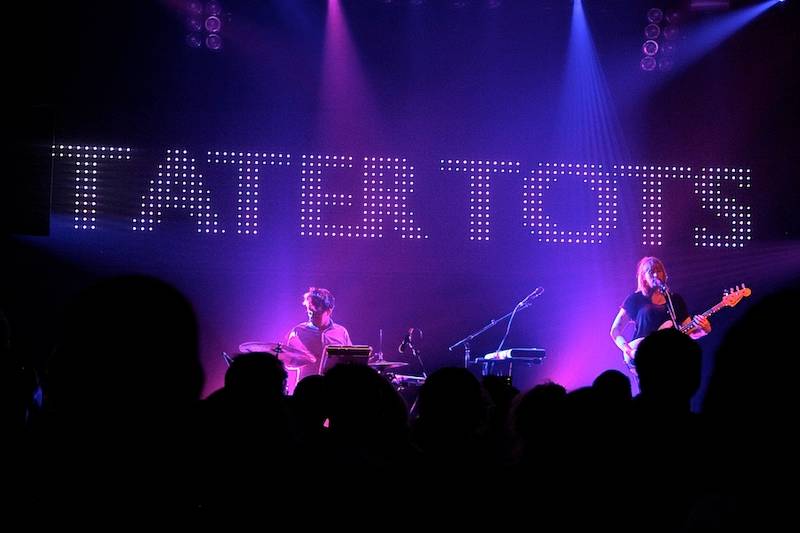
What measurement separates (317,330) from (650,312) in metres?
3.79

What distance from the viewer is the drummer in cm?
862

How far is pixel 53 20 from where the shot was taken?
9141 mm

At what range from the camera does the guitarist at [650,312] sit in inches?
334

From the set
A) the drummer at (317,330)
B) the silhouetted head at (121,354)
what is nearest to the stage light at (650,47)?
the drummer at (317,330)

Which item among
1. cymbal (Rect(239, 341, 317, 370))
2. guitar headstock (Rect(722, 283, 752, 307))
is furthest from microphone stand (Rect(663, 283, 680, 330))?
cymbal (Rect(239, 341, 317, 370))

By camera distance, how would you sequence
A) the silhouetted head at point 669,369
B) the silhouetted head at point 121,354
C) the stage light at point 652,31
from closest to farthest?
the silhouetted head at point 121,354 → the silhouetted head at point 669,369 → the stage light at point 652,31

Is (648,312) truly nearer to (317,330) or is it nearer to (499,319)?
(499,319)

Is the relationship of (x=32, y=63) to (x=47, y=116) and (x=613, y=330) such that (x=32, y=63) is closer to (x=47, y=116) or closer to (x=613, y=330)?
(x=47, y=116)

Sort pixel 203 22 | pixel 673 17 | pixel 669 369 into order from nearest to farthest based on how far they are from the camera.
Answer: pixel 669 369 < pixel 203 22 < pixel 673 17

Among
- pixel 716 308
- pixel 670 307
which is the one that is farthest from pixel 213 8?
pixel 716 308

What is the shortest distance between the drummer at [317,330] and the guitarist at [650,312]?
3.18 meters

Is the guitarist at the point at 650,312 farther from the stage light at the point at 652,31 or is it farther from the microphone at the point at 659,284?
the stage light at the point at 652,31

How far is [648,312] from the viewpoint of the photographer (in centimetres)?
865

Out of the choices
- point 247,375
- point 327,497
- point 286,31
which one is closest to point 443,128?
point 286,31
